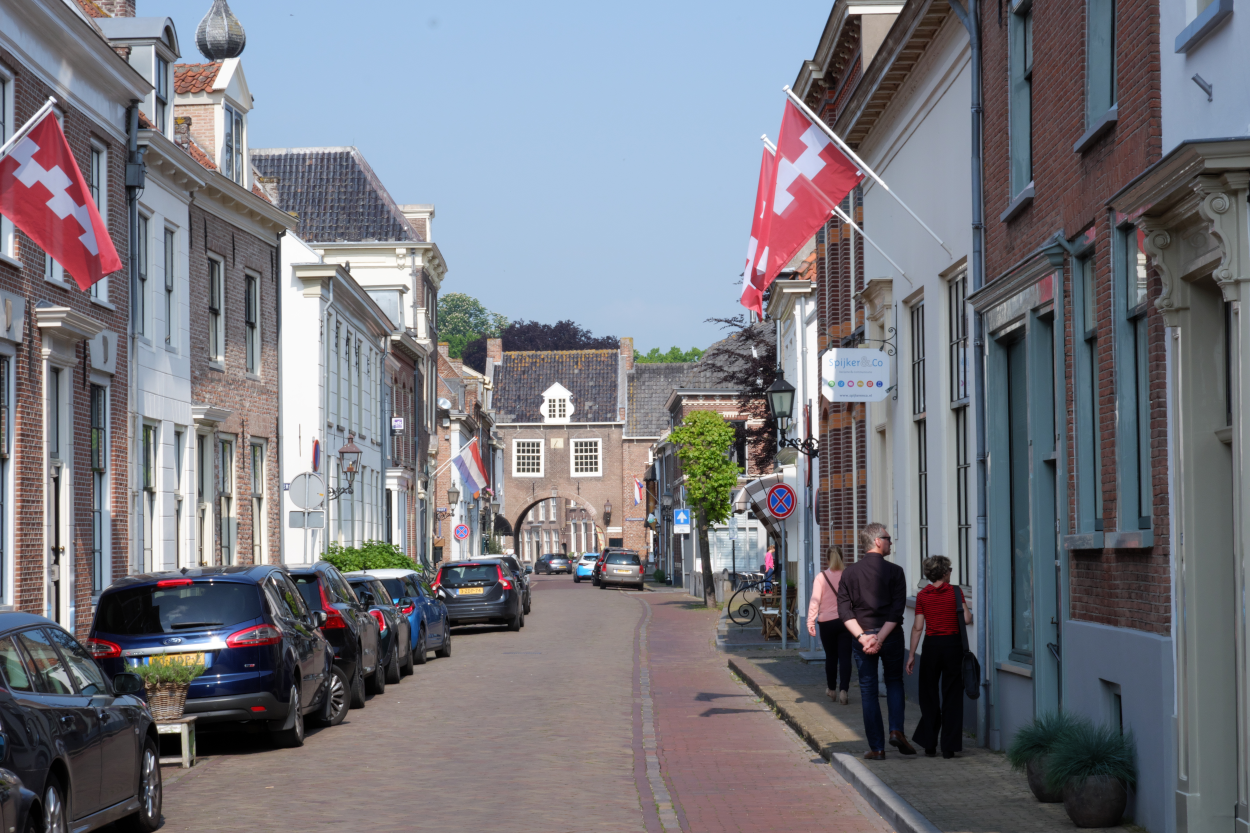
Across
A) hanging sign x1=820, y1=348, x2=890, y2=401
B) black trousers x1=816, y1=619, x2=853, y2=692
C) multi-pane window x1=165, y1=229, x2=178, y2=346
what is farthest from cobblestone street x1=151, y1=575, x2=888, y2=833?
multi-pane window x1=165, y1=229, x2=178, y2=346

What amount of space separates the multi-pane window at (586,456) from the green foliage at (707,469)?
47.1 meters

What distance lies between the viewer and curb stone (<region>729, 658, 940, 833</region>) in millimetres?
8891

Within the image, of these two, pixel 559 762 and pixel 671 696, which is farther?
pixel 671 696

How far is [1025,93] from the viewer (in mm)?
12258

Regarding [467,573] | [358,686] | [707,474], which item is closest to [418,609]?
[358,686]

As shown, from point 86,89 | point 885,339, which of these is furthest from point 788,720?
point 86,89

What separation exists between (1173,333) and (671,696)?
1131cm

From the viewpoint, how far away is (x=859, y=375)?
16.9 meters

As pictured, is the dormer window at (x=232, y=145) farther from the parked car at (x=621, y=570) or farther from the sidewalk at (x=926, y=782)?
the parked car at (x=621, y=570)

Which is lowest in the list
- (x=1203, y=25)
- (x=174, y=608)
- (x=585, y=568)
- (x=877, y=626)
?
(x=585, y=568)

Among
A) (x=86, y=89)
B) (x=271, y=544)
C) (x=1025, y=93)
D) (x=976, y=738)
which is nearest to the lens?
(x=1025, y=93)

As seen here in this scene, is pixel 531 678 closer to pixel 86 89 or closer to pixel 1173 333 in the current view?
pixel 86 89

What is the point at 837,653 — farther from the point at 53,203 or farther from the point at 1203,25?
the point at 1203,25

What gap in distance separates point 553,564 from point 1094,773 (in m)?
88.2
